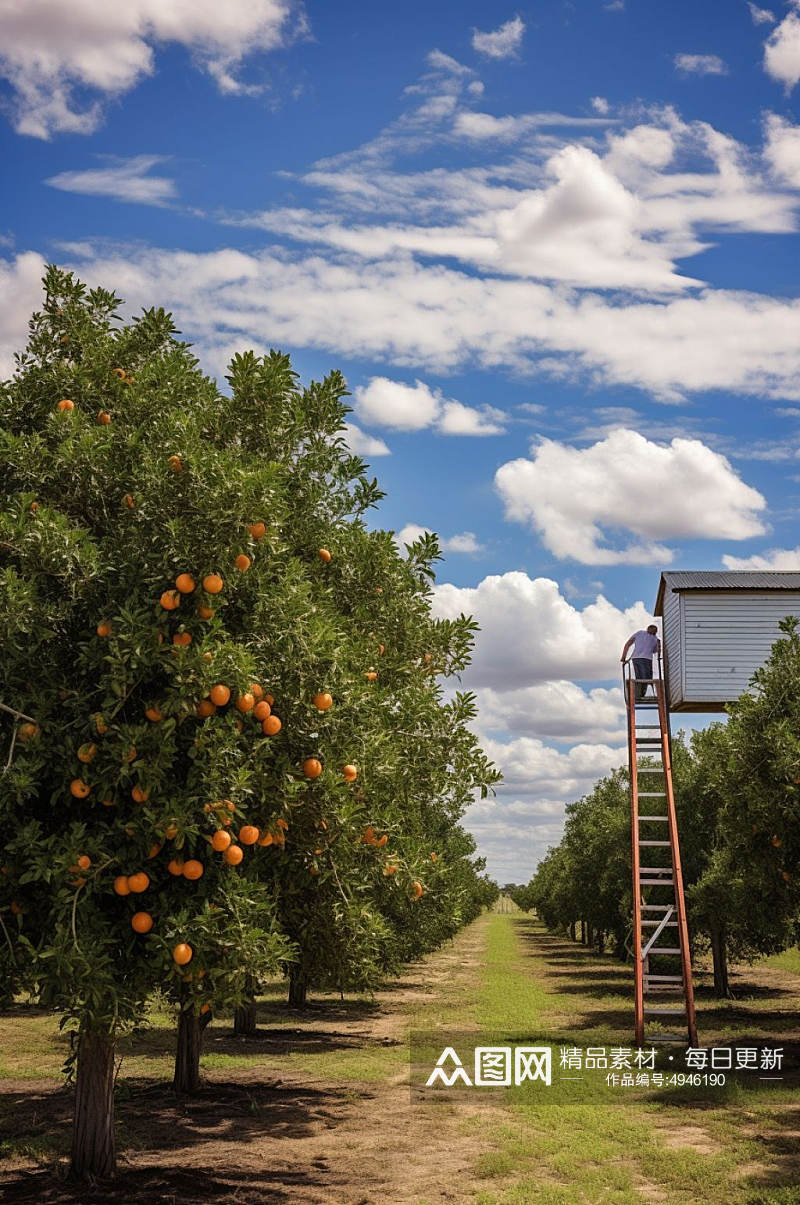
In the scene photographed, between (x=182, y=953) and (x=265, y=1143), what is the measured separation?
6353 mm

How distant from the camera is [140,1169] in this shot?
11406mm

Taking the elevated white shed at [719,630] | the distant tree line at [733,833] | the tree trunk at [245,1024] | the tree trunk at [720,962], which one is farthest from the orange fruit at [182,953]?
the tree trunk at [720,962]

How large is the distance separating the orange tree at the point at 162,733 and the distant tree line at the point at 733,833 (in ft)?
24.2

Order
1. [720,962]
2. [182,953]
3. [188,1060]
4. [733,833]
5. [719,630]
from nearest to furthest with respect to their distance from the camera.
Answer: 1. [182,953]
2. [188,1060]
3. [733,833]
4. [719,630]
5. [720,962]

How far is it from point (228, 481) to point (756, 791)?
36.8ft

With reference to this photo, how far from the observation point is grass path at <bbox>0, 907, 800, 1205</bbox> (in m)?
10.9

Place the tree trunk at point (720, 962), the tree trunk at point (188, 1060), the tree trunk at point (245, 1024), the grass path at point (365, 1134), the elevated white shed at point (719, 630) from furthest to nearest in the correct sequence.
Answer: the tree trunk at point (720, 962), the elevated white shed at point (719, 630), the tree trunk at point (245, 1024), the tree trunk at point (188, 1060), the grass path at point (365, 1134)

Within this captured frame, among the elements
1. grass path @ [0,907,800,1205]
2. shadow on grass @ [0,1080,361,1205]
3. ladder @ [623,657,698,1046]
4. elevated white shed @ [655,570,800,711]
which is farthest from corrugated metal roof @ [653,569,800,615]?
shadow on grass @ [0,1080,361,1205]

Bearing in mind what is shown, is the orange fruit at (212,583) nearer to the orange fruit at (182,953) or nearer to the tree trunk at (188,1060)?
the orange fruit at (182,953)

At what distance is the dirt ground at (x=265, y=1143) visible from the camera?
10638 millimetres

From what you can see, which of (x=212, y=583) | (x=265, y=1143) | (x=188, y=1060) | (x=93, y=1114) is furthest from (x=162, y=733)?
(x=188, y=1060)

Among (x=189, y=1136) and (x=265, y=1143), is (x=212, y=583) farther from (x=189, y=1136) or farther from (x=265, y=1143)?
(x=189, y=1136)

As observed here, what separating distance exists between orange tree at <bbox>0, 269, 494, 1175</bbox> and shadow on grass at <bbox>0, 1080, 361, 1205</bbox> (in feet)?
2.35

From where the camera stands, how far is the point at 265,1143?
42.6 ft
